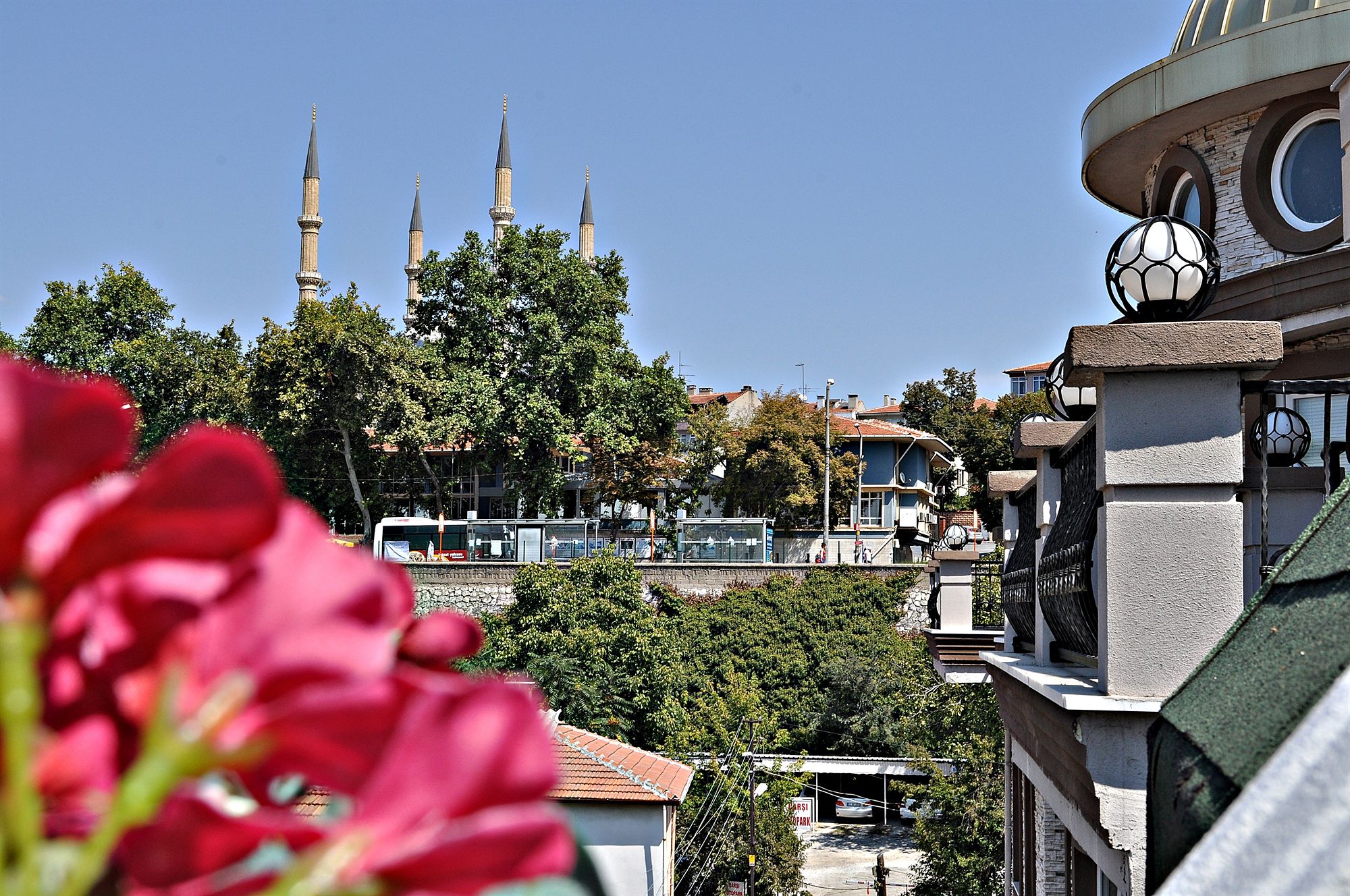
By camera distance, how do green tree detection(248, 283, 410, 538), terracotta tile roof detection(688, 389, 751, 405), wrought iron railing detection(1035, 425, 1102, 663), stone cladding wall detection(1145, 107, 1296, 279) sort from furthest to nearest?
terracotta tile roof detection(688, 389, 751, 405)
green tree detection(248, 283, 410, 538)
stone cladding wall detection(1145, 107, 1296, 279)
wrought iron railing detection(1035, 425, 1102, 663)

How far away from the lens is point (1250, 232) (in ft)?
32.1

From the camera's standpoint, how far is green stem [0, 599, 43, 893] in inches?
13.6

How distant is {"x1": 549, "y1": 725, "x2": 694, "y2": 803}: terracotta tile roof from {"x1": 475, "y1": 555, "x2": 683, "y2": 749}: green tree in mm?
12870

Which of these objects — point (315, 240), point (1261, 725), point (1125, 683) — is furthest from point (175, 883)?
point (315, 240)

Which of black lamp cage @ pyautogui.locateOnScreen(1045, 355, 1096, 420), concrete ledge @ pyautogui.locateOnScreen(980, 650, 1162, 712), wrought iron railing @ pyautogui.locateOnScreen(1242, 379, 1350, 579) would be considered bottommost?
concrete ledge @ pyautogui.locateOnScreen(980, 650, 1162, 712)

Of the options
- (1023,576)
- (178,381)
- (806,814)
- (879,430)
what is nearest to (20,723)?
(1023,576)

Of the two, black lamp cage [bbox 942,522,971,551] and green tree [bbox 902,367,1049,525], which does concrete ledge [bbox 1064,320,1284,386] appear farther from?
green tree [bbox 902,367,1049,525]

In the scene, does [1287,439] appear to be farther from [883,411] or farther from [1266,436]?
[883,411]

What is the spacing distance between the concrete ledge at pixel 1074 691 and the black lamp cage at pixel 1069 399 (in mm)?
1460

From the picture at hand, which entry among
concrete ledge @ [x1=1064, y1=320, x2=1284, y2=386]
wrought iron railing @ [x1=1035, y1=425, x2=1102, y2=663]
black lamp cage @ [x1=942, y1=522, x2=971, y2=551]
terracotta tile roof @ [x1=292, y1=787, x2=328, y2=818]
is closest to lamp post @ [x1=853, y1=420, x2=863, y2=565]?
black lamp cage @ [x1=942, y1=522, x2=971, y2=551]

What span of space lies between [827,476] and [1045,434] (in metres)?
37.5

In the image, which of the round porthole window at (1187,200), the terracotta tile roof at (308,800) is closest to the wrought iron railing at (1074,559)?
the terracotta tile roof at (308,800)

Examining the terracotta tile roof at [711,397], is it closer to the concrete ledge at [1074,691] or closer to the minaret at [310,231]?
the minaret at [310,231]

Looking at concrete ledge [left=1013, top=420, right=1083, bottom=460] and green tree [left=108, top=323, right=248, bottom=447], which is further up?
green tree [left=108, top=323, right=248, bottom=447]
